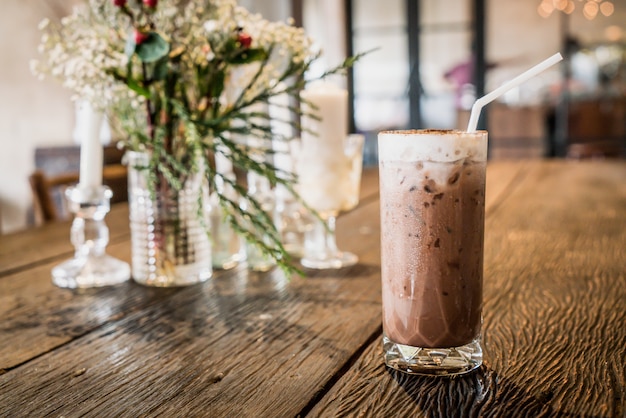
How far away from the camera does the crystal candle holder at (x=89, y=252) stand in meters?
1.03

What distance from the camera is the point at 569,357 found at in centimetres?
64

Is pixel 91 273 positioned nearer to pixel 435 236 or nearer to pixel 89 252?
pixel 89 252

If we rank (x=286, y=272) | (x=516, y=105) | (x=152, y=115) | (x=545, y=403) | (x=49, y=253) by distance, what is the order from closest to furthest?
1. (x=545, y=403)
2. (x=286, y=272)
3. (x=152, y=115)
4. (x=49, y=253)
5. (x=516, y=105)

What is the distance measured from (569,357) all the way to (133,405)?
16.1 inches

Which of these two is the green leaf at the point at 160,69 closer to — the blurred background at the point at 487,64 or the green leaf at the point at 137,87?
the green leaf at the point at 137,87

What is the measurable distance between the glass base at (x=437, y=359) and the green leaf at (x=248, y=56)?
0.53 meters

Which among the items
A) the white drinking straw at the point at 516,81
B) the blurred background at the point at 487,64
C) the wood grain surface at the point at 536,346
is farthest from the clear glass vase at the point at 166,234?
the blurred background at the point at 487,64

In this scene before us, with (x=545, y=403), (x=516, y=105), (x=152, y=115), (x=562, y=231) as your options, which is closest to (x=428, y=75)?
(x=516, y=105)

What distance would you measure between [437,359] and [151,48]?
0.55 m

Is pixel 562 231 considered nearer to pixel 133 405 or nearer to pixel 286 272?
pixel 286 272

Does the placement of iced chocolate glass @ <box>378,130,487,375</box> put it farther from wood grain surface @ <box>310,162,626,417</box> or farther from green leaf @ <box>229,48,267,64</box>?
green leaf @ <box>229,48,267,64</box>

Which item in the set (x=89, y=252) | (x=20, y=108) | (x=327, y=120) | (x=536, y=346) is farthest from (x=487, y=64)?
(x=536, y=346)

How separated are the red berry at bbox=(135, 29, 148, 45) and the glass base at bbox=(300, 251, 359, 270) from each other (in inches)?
17.7

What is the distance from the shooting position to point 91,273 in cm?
104
